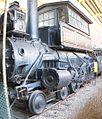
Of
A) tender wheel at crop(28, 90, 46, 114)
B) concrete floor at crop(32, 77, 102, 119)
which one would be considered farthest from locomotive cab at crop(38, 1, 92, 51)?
tender wheel at crop(28, 90, 46, 114)

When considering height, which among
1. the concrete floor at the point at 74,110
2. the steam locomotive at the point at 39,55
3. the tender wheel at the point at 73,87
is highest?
the steam locomotive at the point at 39,55

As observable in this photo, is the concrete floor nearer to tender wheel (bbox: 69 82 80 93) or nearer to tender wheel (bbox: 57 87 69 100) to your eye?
tender wheel (bbox: 57 87 69 100)

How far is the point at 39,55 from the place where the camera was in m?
5.63

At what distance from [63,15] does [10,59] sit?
2.94 m

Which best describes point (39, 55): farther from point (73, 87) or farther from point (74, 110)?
point (73, 87)

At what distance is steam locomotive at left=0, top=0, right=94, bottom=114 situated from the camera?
4891 mm

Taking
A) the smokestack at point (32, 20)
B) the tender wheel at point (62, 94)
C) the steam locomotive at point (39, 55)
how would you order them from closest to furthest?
the steam locomotive at point (39, 55) → the smokestack at point (32, 20) → the tender wheel at point (62, 94)

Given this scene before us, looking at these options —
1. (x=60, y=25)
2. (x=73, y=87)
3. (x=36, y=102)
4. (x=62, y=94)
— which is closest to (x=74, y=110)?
(x=36, y=102)

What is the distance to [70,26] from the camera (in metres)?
7.04

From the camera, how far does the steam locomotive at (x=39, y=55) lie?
4.89m

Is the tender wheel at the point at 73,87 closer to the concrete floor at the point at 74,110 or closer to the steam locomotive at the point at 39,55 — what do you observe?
the steam locomotive at the point at 39,55

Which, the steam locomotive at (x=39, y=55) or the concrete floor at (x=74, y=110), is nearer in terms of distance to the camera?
the concrete floor at (x=74, y=110)

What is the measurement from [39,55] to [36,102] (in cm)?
128

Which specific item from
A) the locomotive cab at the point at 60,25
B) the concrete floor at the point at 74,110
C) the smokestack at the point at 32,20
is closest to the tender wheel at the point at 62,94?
the concrete floor at the point at 74,110
